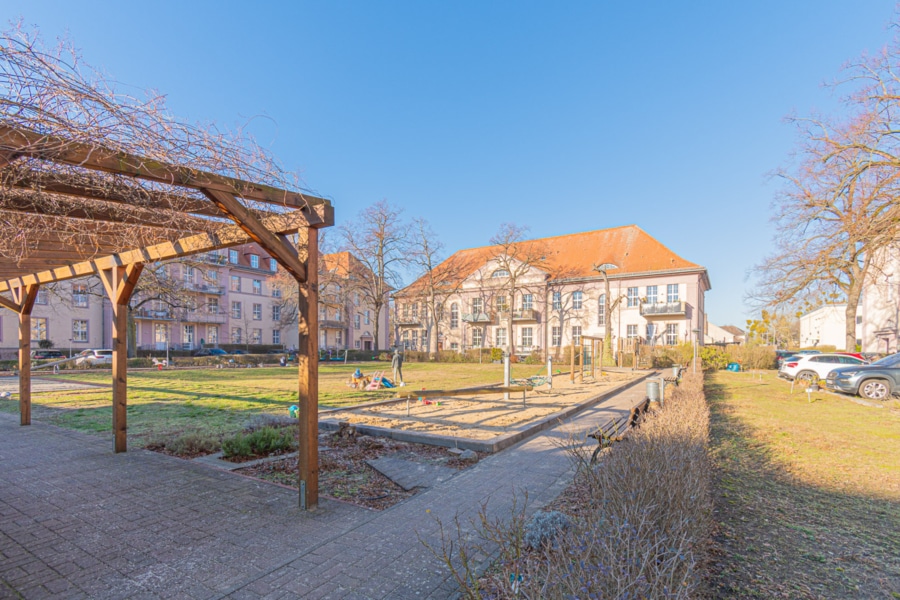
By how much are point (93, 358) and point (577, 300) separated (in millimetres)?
38420

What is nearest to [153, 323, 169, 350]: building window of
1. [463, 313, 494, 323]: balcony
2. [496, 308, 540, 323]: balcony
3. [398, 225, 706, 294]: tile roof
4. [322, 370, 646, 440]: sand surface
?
[398, 225, 706, 294]: tile roof

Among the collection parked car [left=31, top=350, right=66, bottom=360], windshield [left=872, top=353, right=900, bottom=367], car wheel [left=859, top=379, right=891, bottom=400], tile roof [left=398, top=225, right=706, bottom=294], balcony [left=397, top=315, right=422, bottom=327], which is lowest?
parked car [left=31, top=350, right=66, bottom=360]

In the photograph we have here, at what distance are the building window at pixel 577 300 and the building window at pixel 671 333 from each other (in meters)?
7.81

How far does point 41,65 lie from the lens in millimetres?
2738

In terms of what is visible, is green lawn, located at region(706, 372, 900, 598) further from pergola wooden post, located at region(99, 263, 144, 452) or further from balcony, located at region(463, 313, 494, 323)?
balcony, located at region(463, 313, 494, 323)

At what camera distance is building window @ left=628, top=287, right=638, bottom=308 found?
135ft

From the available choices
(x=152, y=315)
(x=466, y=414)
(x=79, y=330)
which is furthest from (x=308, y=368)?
(x=152, y=315)

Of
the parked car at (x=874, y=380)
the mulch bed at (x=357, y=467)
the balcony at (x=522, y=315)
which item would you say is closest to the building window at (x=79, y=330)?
the balcony at (x=522, y=315)

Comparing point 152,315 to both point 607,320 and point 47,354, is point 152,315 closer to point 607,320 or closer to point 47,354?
point 47,354

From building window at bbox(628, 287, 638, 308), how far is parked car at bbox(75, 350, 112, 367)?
40476 mm

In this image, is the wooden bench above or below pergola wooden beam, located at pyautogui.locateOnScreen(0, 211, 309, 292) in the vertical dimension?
below

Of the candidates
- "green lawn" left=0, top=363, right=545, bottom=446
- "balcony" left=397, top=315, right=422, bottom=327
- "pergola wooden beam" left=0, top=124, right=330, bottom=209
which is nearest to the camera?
"pergola wooden beam" left=0, top=124, right=330, bottom=209

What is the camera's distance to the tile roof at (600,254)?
133 feet

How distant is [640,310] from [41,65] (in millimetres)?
41921
